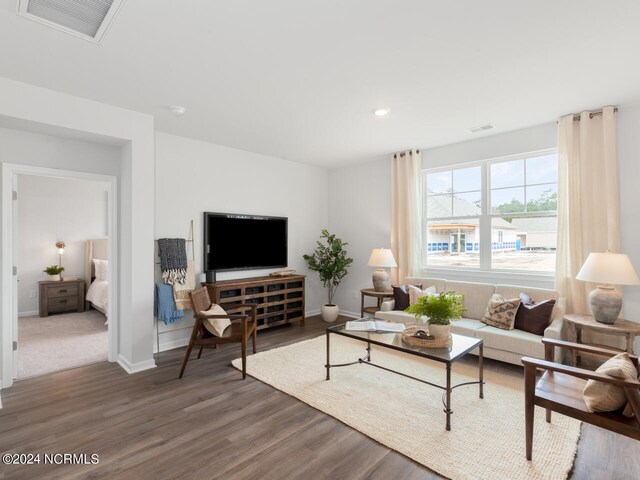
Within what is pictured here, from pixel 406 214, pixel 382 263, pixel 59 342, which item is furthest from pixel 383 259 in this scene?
pixel 59 342

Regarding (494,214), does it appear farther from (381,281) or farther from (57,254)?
(57,254)

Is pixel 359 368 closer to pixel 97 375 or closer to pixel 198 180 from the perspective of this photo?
pixel 97 375

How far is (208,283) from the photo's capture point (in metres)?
4.15

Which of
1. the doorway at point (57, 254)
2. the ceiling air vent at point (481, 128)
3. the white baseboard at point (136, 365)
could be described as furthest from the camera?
the doorway at point (57, 254)

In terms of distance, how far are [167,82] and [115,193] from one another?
1.50m

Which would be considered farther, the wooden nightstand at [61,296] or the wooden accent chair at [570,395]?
Result: the wooden nightstand at [61,296]

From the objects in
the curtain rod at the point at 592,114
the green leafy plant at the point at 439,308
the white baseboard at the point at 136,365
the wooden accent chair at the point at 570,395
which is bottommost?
the white baseboard at the point at 136,365

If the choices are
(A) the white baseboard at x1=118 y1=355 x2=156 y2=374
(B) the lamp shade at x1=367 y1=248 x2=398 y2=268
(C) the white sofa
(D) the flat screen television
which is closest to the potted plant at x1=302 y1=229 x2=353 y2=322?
(D) the flat screen television

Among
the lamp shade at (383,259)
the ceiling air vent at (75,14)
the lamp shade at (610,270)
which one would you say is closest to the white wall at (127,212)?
the ceiling air vent at (75,14)

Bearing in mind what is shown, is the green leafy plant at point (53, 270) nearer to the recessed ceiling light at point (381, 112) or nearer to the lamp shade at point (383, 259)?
the lamp shade at point (383, 259)

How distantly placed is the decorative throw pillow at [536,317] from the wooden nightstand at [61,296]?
678 centimetres

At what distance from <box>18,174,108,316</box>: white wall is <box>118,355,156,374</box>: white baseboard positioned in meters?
3.53

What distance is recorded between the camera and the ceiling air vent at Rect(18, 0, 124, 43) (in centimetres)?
182

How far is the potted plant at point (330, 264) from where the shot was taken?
5.31 m
